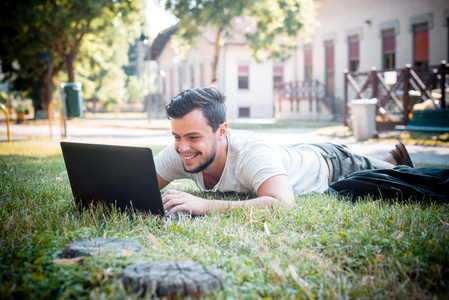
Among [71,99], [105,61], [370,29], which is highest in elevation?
[105,61]

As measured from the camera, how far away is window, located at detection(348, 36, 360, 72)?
22.3m

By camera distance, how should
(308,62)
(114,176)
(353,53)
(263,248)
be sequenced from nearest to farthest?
1. (263,248)
2. (114,176)
3. (353,53)
4. (308,62)

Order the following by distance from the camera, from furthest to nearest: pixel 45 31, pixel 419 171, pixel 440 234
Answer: pixel 45 31 < pixel 419 171 < pixel 440 234

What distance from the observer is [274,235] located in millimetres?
2873

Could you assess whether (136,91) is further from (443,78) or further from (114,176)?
(114,176)

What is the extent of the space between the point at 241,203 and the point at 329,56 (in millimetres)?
22403

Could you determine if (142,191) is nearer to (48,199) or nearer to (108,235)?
(108,235)

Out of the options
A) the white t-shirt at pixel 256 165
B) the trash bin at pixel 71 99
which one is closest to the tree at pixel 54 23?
the trash bin at pixel 71 99

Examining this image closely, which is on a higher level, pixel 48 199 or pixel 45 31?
pixel 45 31

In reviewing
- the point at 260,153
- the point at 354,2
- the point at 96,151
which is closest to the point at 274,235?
the point at 260,153

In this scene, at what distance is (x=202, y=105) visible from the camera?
11.3ft

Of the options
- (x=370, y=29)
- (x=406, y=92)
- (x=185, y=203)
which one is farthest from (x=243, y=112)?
(x=185, y=203)

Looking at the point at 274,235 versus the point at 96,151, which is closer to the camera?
the point at 274,235

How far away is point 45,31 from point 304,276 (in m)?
26.9
